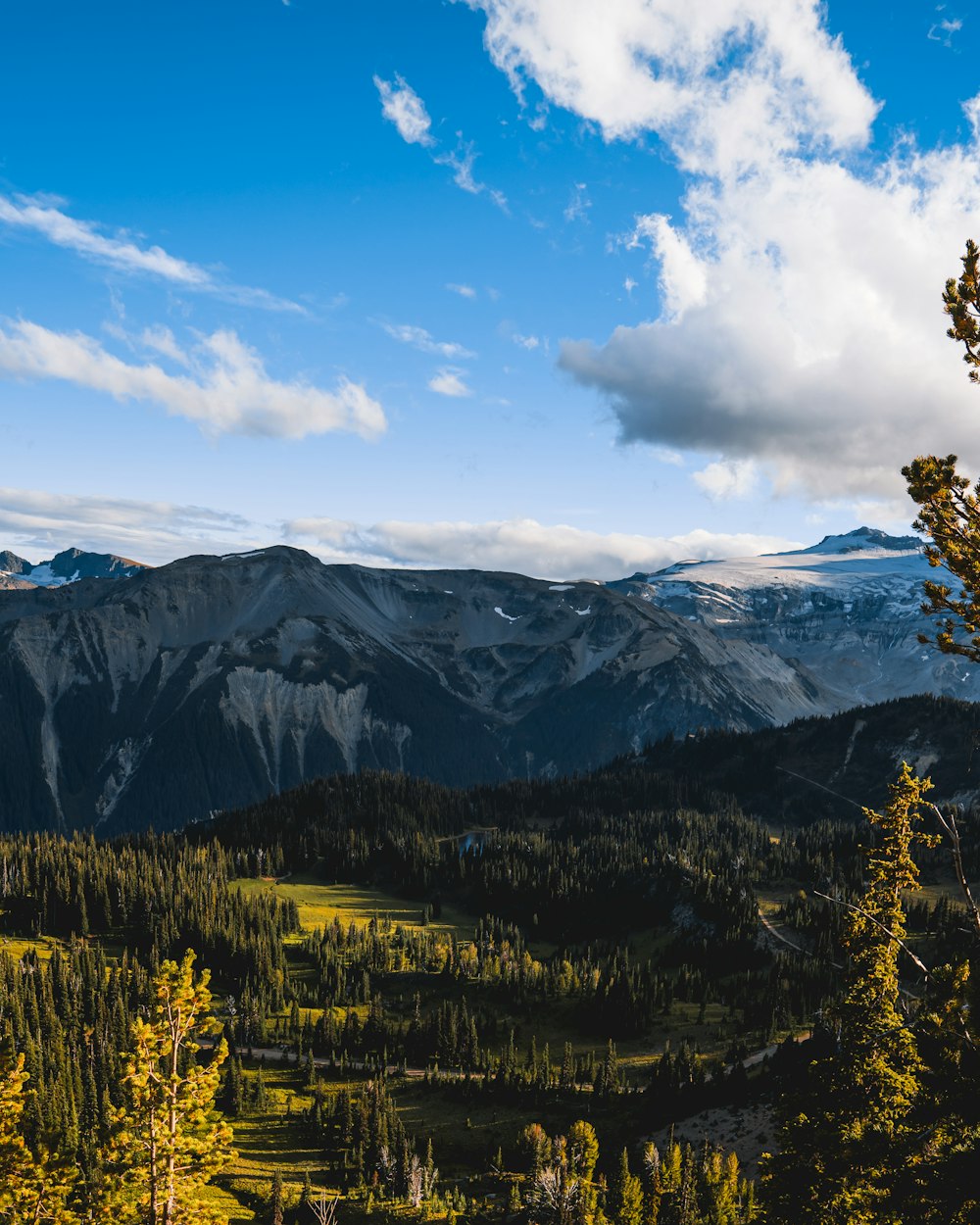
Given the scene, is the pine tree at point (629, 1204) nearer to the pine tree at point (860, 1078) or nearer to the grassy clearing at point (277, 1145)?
the grassy clearing at point (277, 1145)

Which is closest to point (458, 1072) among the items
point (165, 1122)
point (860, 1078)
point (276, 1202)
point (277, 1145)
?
point (277, 1145)

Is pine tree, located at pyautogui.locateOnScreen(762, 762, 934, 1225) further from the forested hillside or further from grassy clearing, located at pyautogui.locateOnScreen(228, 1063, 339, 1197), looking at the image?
grassy clearing, located at pyautogui.locateOnScreen(228, 1063, 339, 1197)

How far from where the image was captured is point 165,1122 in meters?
33.2

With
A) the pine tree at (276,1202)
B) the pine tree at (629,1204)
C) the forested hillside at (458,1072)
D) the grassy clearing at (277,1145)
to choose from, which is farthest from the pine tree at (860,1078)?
the grassy clearing at (277,1145)

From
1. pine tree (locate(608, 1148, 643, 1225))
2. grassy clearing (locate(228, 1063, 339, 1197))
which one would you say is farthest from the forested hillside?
grassy clearing (locate(228, 1063, 339, 1197))

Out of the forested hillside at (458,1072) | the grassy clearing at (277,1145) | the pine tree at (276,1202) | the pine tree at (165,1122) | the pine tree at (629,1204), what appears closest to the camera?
the pine tree at (165,1122)

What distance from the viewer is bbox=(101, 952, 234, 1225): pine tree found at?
33.0 metres

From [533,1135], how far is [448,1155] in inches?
531

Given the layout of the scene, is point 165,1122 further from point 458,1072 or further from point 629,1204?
point 458,1072

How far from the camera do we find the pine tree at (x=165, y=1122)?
33.0 m

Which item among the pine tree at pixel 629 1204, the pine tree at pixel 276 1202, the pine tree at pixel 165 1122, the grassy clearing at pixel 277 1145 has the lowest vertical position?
the grassy clearing at pixel 277 1145

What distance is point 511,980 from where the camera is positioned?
190375 mm

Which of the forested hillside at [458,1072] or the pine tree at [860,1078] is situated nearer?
the pine tree at [860,1078]

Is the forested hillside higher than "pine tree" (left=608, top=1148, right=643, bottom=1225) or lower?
lower
